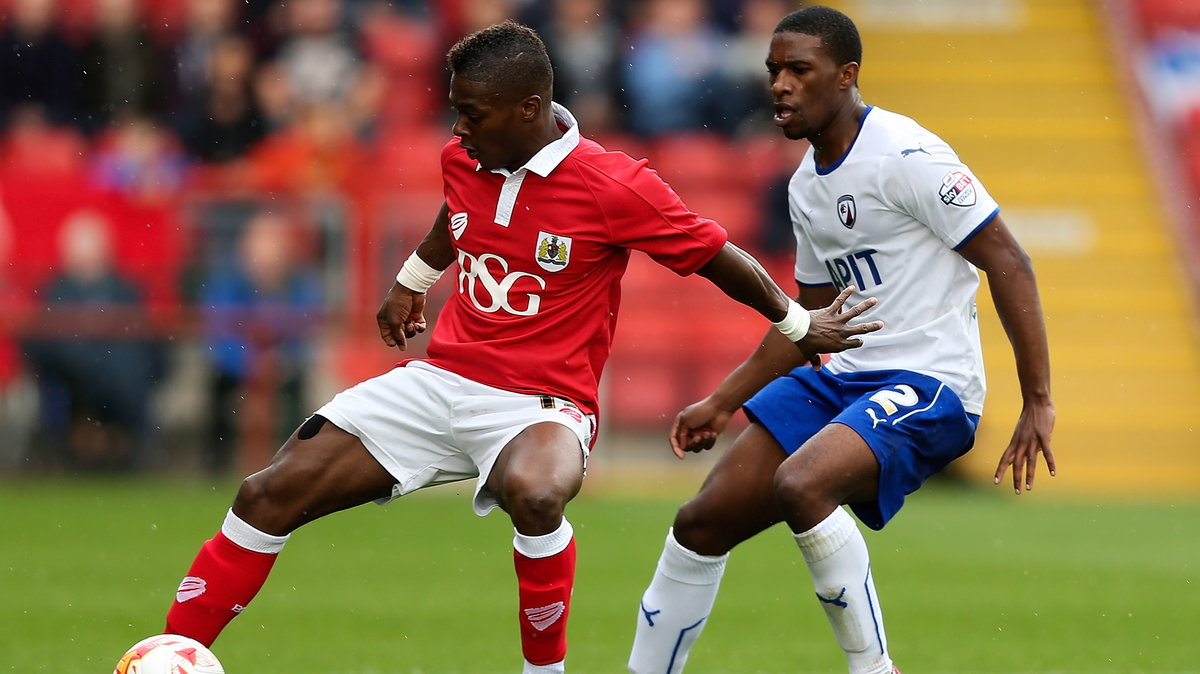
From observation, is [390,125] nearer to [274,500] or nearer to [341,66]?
[341,66]

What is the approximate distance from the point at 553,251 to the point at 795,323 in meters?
0.82

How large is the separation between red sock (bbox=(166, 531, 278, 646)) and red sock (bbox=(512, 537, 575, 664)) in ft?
2.64

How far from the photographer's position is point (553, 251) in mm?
5301

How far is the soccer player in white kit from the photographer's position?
5176 mm

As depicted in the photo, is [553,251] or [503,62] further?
[553,251]

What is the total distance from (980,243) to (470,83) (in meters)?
1.68

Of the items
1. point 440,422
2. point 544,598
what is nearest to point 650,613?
point 544,598

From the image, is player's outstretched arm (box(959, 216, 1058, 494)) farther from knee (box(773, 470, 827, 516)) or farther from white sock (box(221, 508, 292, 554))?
white sock (box(221, 508, 292, 554))

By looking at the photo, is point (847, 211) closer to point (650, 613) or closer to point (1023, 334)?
point (1023, 334)

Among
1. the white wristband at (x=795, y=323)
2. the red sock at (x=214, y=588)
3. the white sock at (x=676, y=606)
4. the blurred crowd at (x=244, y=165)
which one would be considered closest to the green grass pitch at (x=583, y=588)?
the blurred crowd at (x=244, y=165)

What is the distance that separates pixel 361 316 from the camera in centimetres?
1304

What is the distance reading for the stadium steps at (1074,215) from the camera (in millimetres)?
15258

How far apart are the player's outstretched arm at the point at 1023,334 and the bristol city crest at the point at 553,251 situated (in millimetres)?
1314

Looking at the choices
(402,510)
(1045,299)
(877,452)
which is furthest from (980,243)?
(1045,299)
